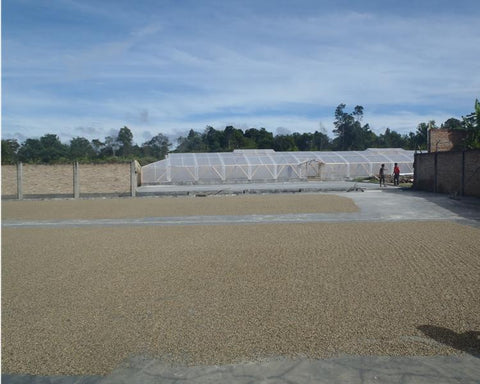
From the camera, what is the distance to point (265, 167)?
43344 millimetres

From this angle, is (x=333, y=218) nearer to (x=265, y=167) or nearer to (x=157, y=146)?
(x=265, y=167)

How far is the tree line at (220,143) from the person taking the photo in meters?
61.8

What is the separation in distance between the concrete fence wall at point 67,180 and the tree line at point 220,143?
2362cm

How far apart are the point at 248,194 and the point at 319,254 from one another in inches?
758

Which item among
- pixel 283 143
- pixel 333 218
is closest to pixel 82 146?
pixel 283 143

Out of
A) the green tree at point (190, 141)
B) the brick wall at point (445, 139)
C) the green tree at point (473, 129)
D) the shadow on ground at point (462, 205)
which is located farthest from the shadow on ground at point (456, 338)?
the green tree at point (190, 141)

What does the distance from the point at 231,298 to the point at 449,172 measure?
22.1 meters

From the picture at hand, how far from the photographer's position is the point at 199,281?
25.4 feet

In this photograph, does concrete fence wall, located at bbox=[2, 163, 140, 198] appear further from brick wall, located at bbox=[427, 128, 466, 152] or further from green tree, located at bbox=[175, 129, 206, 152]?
green tree, located at bbox=[175, 129, 206, 152]

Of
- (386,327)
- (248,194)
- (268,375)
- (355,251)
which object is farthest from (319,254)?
(248,194)

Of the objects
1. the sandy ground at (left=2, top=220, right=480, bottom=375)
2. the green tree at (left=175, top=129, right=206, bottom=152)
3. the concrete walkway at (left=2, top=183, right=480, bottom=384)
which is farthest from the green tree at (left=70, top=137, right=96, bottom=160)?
the concrete walkway at (left=2, top=183, right=480, bottom=384)

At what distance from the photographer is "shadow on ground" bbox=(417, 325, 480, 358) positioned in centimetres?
483

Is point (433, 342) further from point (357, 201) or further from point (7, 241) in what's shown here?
point (357, 201)

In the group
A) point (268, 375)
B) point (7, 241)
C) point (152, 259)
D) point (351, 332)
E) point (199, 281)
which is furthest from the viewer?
point (7, 241)
